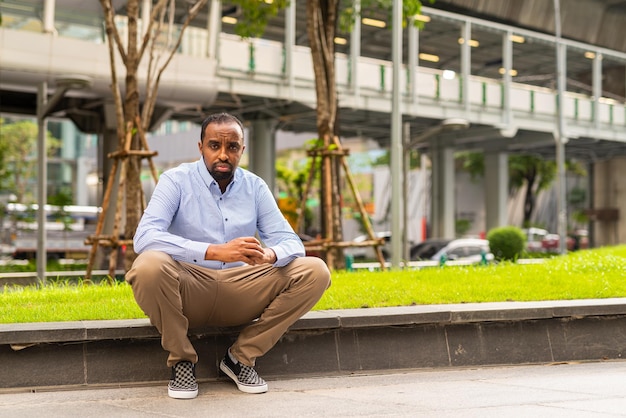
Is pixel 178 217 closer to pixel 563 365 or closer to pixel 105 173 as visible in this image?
pixel 563 365

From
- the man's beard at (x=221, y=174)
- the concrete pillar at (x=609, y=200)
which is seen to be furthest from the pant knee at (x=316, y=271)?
the concrete pillar at (x=609, y=200)

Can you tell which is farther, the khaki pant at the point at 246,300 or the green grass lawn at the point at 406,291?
the green grass lawn at the point at 406,291

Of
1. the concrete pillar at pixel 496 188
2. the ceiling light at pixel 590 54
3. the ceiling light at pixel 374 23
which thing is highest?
the ceiling light at pixel 374 23

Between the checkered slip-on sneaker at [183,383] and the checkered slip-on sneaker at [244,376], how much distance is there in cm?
30

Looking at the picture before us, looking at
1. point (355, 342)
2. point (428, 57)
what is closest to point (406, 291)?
point (355, 342)

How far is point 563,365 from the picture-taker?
6023 millimetres

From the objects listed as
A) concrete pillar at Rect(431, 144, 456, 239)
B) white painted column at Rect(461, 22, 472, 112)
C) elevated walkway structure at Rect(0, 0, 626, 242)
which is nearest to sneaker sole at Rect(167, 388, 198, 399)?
elevated walkway structure at Rect(0, 0, 626, 242)

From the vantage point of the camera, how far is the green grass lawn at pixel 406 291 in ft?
20.1

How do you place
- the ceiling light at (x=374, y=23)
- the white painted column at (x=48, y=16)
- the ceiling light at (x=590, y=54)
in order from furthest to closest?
the ceiling light at (x=590, y=54), the ceiling light at (x=374, y=23), the white painted column at (x=48, y=16)

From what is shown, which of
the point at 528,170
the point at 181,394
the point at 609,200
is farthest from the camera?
the point at 528,170

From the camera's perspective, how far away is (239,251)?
460cm

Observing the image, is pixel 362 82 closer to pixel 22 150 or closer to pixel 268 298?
pixel 268 298

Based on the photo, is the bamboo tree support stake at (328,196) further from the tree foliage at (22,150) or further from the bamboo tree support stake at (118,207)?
the tree foliage at (22,150)

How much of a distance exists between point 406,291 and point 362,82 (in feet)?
68.9
